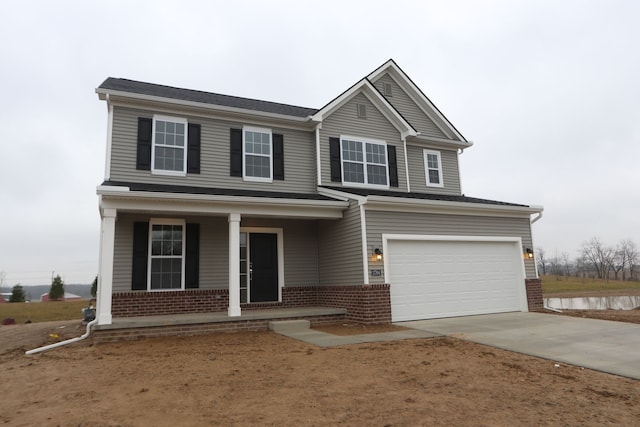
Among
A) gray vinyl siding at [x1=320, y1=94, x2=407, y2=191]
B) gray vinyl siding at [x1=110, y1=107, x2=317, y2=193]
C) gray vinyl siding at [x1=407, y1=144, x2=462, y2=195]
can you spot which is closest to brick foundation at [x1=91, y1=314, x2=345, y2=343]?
gray vinyl siding at [x1=110, y1=107, x2=317, y2=193]

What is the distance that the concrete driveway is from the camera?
5883 mm

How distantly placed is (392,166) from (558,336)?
7150 mm

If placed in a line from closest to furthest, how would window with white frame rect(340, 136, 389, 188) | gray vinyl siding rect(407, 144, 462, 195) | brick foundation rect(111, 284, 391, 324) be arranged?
brick foundation rect(111, 284, 391, 324)
window with white frame rect(340, 136, 389, 188)
gray vinyl siding rect(407, 144, 462, 195)

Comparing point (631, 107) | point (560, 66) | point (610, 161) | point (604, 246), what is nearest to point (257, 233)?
point (560, 66)

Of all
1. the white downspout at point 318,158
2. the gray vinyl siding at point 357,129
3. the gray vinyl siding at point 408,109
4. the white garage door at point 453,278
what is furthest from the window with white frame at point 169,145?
the gray vinyl siding at point 408,109

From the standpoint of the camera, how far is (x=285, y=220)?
1194 centimetres

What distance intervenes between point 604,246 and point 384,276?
228ft

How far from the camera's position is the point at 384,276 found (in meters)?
10.0

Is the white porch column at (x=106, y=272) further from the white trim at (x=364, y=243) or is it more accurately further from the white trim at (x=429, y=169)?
the white trim at (x=429, y=169)

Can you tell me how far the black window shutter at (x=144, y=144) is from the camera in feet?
34.2

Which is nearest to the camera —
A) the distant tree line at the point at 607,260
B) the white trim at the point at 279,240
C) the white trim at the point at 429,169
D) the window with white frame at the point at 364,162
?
the white trim at the point at 279,240

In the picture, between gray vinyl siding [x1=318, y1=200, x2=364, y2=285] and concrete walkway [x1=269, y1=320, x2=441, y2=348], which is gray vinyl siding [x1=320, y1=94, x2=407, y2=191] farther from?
concrete walkway [x1=269, y1=320, x2=441, y2=348]

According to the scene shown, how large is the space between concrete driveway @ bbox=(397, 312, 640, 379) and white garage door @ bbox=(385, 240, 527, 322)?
0.38 meters

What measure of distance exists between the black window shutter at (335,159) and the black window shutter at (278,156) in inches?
60.2
